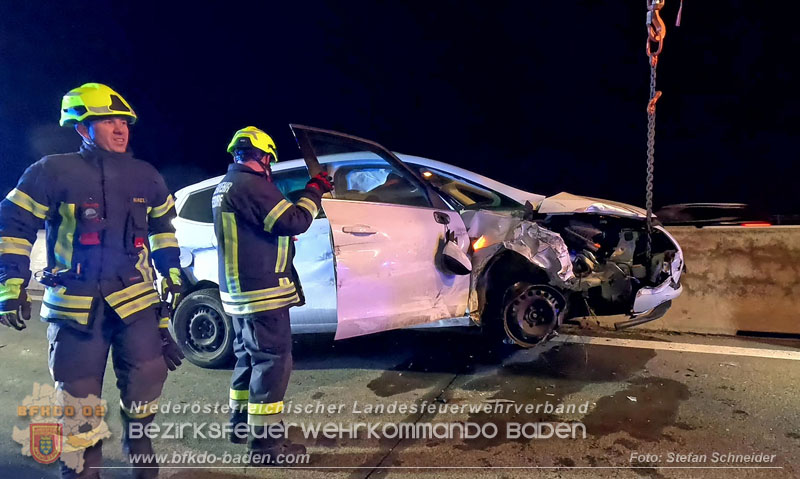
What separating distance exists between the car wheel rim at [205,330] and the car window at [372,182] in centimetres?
144

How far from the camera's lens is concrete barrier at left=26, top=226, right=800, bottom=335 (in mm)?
4551

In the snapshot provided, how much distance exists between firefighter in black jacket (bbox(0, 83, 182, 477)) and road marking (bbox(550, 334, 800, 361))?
346 cm

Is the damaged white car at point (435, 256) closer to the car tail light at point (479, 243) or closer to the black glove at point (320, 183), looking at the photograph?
the car tail light at point (479, 243)

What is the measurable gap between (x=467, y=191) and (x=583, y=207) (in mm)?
1011

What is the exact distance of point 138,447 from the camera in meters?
2.42

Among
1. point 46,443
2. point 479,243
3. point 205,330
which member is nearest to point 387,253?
point 479,243

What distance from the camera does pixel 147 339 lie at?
2379 millimetres

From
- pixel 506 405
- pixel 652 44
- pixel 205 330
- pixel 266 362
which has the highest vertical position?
pixel 652 44

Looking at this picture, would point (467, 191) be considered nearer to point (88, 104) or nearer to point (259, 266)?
point (259, 266)

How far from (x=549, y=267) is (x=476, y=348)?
1.02m

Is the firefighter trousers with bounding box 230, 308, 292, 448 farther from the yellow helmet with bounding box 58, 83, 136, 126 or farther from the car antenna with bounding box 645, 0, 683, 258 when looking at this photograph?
the car antenna with bounding box 645, 0, 683, 258

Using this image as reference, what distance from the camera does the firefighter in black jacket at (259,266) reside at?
267 cm

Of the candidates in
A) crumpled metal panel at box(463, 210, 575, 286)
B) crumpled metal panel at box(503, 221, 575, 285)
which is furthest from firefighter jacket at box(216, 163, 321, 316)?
crumpled metal panel at box(503, 221, 575, 285)

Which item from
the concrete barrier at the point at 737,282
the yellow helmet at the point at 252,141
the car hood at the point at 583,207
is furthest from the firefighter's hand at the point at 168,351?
the concrete barrier at the point at 737,282
